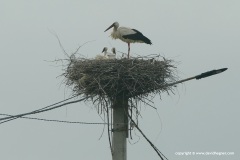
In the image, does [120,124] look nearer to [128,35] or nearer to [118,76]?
[118,76]

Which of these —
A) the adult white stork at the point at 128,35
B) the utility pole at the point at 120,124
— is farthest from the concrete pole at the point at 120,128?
the adult white stork at the point at 128,35

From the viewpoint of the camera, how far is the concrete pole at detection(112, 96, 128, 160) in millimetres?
8219

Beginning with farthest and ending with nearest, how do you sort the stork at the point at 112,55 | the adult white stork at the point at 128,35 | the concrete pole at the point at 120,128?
the adult white stork at the point at 128,35
the stork at the point at 112,55
the concrete pole at the point at 120,128

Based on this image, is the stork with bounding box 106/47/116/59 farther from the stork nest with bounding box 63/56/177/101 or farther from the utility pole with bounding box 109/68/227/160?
the utility pole with bounding box 109/68/227/160

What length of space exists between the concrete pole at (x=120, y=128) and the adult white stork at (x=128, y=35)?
4.13 meters

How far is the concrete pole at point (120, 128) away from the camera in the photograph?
822 cm

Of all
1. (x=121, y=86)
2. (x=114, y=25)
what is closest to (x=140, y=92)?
(x=121, y=86)

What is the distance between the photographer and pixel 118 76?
8992mm

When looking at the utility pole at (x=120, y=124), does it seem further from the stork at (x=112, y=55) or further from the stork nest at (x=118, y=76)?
the stork at (x=112, y=55)

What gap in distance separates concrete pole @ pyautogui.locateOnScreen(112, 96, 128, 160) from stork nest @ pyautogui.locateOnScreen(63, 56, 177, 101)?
0.20 m

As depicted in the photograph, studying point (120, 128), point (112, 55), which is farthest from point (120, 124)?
point (112, 55)

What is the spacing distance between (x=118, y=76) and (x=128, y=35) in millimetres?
3907

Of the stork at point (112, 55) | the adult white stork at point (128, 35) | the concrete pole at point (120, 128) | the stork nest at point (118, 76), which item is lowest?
the concrete pole at point (120, 128)

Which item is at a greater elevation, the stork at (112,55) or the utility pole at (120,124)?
the stork at (112,55)
